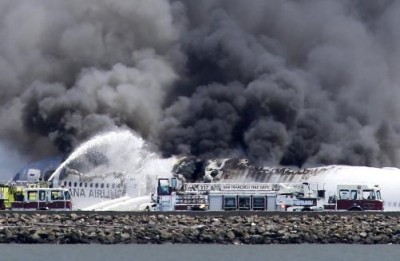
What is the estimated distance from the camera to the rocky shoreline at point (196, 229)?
88000 millimetres

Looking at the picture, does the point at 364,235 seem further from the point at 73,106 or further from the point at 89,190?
the point at 73,106

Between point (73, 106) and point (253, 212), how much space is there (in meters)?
30.9

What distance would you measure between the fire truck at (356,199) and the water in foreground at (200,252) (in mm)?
13220

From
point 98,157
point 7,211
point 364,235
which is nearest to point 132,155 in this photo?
point 98,157

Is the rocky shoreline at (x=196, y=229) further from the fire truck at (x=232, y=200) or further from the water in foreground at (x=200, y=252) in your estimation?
the fire truck at (x=232, y=200)

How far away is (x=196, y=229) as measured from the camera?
8888cm

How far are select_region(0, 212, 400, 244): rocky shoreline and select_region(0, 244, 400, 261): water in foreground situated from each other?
1203 mm

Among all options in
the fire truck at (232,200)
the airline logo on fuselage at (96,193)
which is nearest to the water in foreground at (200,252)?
the fire truck at (232,200)

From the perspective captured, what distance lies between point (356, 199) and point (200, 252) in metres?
20.0

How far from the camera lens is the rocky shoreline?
88.0 metres

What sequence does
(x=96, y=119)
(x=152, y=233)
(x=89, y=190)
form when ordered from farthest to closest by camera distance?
(x=96, y=119)
(x=89, y=190)
(x=152, y=233)

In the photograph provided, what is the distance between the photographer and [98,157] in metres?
119

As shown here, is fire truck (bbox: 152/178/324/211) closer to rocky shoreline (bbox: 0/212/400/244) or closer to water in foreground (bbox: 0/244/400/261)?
rocky shoreline (bbox: 0/212/400/244)

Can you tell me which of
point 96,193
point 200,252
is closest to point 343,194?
point 96,193
